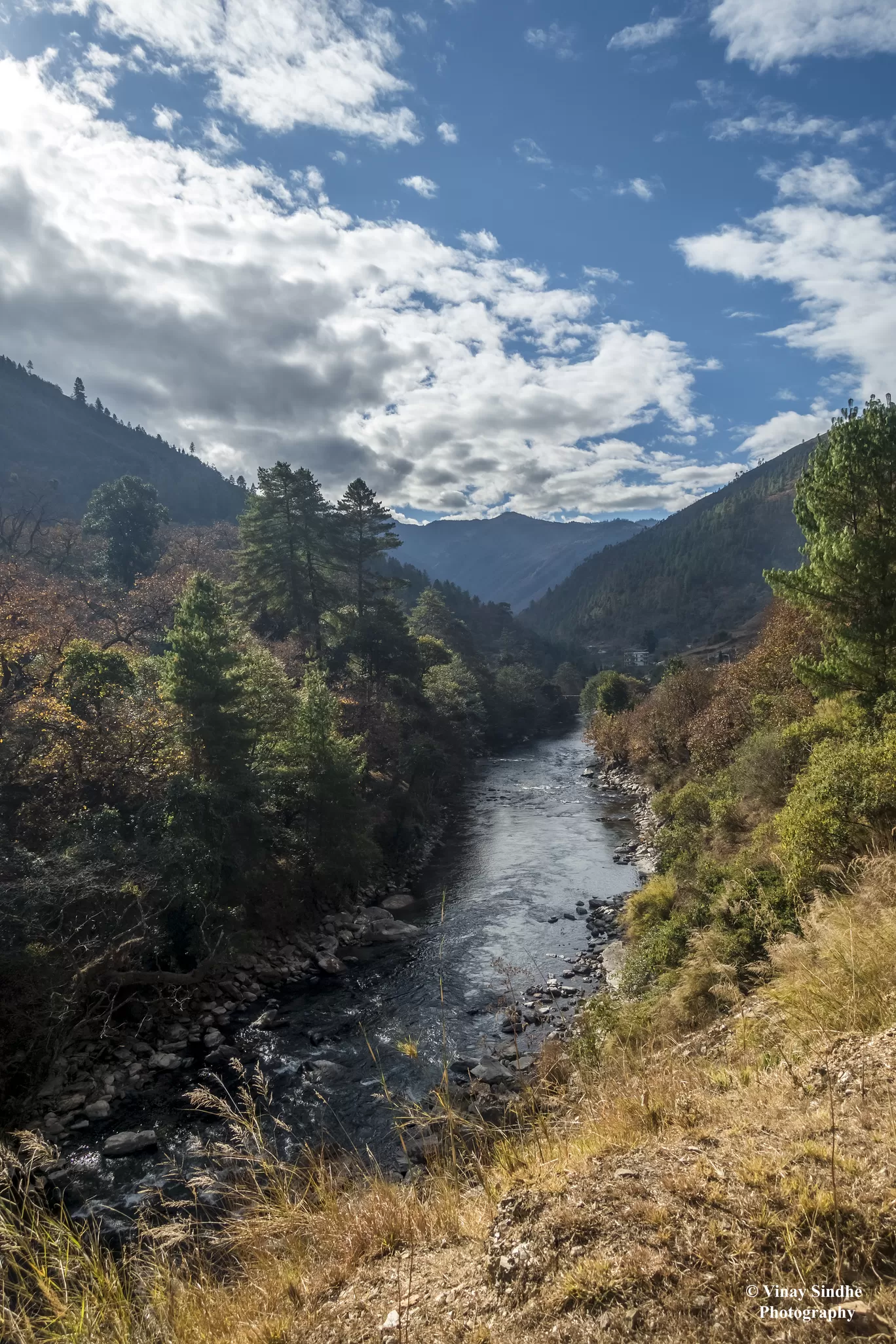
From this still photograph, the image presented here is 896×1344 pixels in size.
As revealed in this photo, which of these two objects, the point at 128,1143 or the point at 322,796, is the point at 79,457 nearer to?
the point at 322,796

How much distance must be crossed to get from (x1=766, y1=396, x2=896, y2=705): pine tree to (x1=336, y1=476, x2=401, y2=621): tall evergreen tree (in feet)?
110

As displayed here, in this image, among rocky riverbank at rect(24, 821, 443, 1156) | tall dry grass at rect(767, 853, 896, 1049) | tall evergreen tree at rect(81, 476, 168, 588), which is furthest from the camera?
tall evergreen tree at rect(81, 476, 168, 588)

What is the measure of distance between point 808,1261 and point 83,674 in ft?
81.9

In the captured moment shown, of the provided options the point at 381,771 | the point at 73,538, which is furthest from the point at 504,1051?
the point at 73,538

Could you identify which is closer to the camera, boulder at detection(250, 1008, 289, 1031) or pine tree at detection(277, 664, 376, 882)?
boulder at detection(250, 1008, 289, 1031)

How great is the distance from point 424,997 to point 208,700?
11982 mm

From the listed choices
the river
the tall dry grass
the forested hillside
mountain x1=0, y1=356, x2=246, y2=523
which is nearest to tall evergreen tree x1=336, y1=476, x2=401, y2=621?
the forested hillside

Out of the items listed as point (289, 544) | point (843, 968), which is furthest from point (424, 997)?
point (289, 544)

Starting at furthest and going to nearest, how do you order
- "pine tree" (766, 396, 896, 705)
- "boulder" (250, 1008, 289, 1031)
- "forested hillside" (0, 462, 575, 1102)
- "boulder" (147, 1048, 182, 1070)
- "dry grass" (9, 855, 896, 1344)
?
1. "boulder" (250, 1008, 289, 1031)
2. "pine tree" (766, 396, 896, 705)
3. "forested hillside" (0, 462, 575, 1102)
4. "boulder" (147, 1048, 182, 1070)
5. "dry grass" (9, 855, 896, 1344)

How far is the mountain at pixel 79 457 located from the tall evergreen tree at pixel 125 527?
67.8 meters

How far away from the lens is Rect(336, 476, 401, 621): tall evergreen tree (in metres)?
47.7

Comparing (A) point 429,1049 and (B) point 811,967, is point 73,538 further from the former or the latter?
(B) point 811,967

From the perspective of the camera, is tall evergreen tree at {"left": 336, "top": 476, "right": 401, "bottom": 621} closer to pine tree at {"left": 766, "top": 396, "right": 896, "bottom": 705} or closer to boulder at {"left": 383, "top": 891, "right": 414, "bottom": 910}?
boulder at {"left": 383, "top": 891, "right": 414, "bottom": 910}

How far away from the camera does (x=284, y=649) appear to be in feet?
138
